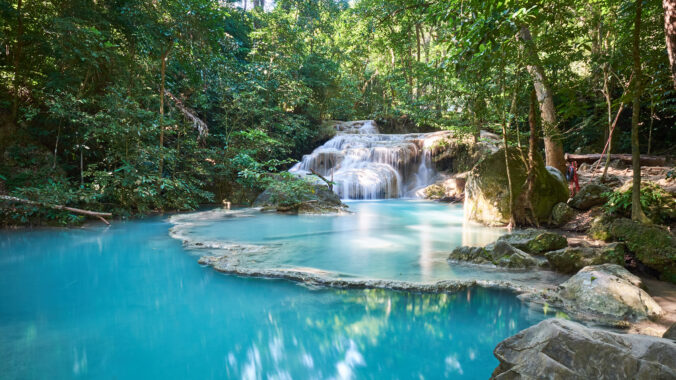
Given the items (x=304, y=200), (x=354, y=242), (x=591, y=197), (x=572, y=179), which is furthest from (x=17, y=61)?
(x=572, y=179)

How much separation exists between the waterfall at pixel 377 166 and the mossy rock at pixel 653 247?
36.1 feet

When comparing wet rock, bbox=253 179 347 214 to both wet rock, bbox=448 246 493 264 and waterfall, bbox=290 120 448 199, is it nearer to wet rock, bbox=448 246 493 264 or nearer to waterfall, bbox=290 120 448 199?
waterfall, bbox=290 120 448 199

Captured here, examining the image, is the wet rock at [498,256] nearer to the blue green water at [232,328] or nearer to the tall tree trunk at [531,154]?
the blue green water at [232,328]

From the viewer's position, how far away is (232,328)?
2795 millimetres

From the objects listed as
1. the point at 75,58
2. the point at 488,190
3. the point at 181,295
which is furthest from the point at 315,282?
the point at 75,58

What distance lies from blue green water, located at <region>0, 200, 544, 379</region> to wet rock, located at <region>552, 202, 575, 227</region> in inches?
166

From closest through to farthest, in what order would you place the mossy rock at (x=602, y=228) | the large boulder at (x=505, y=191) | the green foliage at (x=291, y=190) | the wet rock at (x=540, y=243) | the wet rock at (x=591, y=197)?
1. the wet rock at (x=540, y=243)
2. the mossy rock at (x=602, y=228)
3. the wet rock at (x=591, y=197)
4. the large boulder at (x=505, y=191)
5. the green foliage at (x=291, y=190)

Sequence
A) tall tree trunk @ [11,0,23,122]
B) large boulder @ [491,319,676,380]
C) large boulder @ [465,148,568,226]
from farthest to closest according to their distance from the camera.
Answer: tall tree trunk @ [11,0,23,122] < large boulder @ [465,148,568,226] < large boulder @ [491,319,676,380]

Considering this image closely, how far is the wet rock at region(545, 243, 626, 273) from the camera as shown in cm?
368

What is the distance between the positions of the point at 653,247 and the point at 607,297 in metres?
1.50

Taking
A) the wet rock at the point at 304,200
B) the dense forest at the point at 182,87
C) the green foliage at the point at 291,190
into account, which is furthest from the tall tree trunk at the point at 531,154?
the green foliage at the point at 291,190

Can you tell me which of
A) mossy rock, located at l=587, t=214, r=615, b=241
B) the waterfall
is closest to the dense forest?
mossy rock, located at l=587, t=214, r=615, b=241

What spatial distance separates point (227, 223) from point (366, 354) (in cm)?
633

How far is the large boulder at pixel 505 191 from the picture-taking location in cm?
698
